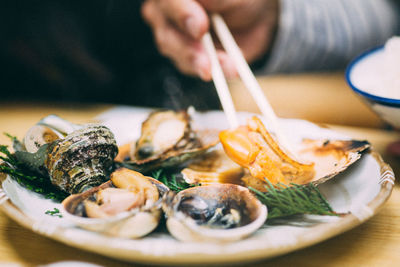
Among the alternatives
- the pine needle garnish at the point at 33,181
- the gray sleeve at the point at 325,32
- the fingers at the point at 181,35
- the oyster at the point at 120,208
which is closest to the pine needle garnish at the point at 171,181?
the oyster at the point at 120,208

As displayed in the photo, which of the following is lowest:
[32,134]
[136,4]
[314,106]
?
[314,106]

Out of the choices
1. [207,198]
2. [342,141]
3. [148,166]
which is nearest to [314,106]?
[342,141]

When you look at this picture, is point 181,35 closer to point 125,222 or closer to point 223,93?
point 223,93

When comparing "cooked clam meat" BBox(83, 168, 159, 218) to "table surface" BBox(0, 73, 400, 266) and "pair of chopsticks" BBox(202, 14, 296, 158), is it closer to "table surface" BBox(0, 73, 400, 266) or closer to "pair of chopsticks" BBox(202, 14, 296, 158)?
"table surface" BBox(0, 73, 400, 266)

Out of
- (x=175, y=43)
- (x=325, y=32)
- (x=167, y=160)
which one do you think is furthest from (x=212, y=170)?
(x=325, y=32)

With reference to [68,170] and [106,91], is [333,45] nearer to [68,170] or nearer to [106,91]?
[106,91]

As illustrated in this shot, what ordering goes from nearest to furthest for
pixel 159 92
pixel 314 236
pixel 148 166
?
pixel 314 236, pixel 148 166, pixel 159 92

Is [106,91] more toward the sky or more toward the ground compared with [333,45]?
more toward the ground

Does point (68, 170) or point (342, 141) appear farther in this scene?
point (342, 141)
